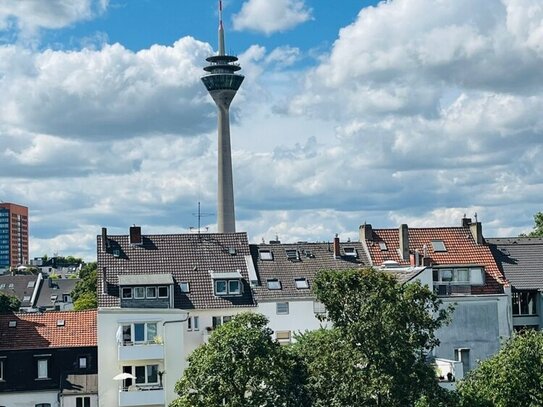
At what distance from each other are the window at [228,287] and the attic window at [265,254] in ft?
17.2

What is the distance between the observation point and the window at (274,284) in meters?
76.1

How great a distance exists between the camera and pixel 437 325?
50688 mm

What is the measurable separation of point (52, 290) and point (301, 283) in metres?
94.7

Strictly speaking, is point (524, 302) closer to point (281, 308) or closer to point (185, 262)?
point (281, 308)

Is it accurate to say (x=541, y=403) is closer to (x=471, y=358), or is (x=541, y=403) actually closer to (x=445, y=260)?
(x=471, y=358)

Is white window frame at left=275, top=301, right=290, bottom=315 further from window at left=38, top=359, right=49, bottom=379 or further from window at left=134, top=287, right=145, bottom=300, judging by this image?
window at left=38, top=359, right=49, bottom=379

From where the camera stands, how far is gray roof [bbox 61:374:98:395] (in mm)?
67750

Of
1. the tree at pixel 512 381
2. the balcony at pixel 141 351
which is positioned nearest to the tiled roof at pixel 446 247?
the balcony at pixel 141 351

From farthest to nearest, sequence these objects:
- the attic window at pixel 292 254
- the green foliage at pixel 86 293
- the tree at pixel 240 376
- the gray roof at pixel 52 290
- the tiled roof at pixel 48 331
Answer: the gray roof at pixel 52 290 < the green foliage at pixel 86 293 < the attic window at pixel 292 254 < the tiled roof at pixel 48 331 < the tree at pixel 240 376

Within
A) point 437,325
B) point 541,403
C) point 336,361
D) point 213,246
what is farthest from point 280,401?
point 213,246

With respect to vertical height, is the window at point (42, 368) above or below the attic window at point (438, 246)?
below

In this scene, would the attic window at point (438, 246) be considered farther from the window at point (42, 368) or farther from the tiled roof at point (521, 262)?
the window at point (42, 368)

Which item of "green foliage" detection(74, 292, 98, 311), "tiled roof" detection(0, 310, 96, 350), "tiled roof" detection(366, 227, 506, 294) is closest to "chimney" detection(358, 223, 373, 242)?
"tiled roof" detection(366, 227, 506, 294)

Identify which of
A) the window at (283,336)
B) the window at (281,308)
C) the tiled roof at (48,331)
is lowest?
the window at (283,336)
